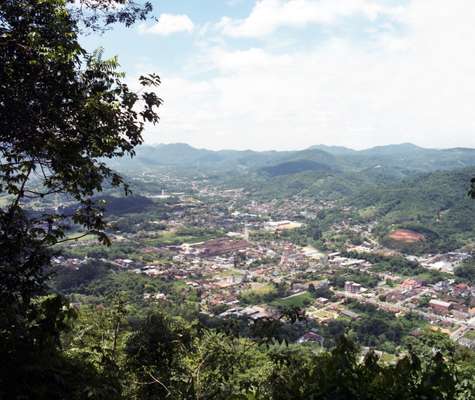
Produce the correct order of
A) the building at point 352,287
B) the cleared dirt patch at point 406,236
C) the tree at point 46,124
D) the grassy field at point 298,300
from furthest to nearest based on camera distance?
1. the cleared dirt patch at point 406,236
2. the building at point 352,287
3. the grassy field at point 298,300
4. the tree at point 46,124

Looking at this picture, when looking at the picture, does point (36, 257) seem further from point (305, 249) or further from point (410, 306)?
point (305, 249)

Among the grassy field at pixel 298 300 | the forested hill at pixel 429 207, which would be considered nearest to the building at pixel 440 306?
the grassy field at pixel 298 300

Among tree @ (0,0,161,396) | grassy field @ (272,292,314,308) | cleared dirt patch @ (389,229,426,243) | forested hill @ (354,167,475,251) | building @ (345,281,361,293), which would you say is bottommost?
building @ (345,281,361,293)

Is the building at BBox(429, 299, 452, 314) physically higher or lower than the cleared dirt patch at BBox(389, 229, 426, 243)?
lower

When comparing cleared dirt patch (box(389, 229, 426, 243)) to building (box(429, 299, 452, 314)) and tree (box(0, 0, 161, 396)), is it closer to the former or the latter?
building (box(429, 299, 452, 314))

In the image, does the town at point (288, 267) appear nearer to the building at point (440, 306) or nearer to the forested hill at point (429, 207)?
the building at point (440, 306)

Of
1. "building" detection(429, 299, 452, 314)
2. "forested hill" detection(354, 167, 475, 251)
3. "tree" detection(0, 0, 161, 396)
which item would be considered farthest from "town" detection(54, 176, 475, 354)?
"tree" detection(0, 0, 161, 396)

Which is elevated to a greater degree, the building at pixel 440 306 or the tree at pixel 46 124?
the tree at pixel 46 124

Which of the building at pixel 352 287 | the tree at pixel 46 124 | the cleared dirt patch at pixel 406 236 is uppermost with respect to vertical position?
the tree at pixel 46 124

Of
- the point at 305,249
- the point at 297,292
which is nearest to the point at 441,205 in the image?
the point at 305,249
